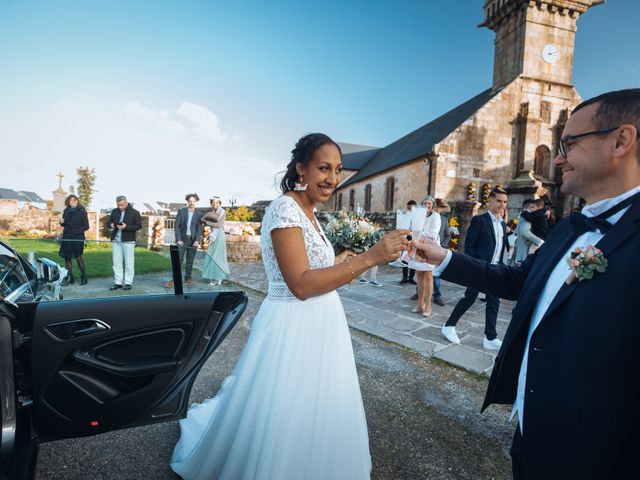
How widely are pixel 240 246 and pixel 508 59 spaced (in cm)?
2122

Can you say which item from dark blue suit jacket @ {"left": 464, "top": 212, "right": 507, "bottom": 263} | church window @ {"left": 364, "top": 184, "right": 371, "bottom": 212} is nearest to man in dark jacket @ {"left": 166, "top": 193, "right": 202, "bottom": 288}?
dark blue suit jacket @ {"left": 464, "top": 212, "right": 507, "bottom": 263}

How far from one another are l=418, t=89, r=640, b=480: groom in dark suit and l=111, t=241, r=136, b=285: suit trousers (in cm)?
219

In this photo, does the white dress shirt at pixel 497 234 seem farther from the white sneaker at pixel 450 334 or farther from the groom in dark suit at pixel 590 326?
the groom in dark suit at pixel 590 326

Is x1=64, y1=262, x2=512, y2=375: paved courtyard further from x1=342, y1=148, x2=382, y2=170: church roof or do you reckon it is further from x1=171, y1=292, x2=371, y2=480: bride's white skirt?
x1=342, y1=148, x2=382, y2=170: church roof

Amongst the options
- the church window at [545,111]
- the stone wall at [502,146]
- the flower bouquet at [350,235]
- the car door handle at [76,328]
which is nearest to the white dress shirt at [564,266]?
the flower bouquet at [350,235]

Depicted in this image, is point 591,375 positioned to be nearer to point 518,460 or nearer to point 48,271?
point 518,460

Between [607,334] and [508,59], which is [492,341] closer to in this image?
[607,334]

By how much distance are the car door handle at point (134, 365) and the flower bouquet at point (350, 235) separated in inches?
50.8

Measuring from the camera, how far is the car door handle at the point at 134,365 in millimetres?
1754

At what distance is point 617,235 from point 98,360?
102 inches

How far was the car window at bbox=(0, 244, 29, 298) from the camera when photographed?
63.2 inches

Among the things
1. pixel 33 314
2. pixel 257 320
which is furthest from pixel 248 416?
pixel 33 314

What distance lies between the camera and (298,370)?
1.71 metres

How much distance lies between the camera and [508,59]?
20.4m
